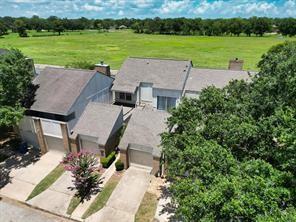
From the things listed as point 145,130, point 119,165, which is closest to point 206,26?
point 145,130

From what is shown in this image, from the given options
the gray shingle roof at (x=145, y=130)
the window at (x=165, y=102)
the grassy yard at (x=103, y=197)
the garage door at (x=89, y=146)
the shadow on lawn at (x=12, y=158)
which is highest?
the gray shingle roof at (x=145, y=130)

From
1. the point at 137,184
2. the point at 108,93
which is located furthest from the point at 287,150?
the point at 108,93

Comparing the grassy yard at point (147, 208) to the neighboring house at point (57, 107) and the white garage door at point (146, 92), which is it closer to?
the neighboring house at point (57, 107)

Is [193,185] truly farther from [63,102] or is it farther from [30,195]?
[63,102]

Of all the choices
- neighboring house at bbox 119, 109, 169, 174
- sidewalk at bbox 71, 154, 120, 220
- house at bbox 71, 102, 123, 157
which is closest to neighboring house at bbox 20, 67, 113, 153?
house at bbox 71, 102, 123, 157

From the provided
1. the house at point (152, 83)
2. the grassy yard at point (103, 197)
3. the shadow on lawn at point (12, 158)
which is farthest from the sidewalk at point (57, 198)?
the house at point (152, 83)

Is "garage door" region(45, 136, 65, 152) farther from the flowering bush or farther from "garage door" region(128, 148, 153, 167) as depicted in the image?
"garage door" region(128, 148, 153, 167)
